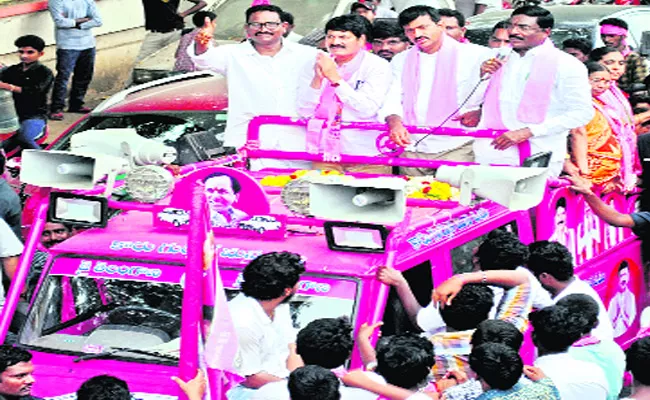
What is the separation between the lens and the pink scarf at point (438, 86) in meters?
8.59

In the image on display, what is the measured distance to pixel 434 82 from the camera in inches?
338

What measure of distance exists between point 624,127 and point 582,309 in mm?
3066

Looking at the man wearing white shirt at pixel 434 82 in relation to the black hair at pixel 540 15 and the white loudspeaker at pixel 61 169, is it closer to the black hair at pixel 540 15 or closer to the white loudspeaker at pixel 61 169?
the black hair at pixel 540 15

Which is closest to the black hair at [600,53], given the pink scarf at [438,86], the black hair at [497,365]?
the pink scarf at [438,86]

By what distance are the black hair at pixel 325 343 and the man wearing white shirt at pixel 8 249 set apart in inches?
106

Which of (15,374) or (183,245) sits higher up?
(183,245)

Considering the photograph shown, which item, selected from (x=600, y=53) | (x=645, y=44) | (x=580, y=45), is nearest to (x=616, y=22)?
(x=645, y=44)

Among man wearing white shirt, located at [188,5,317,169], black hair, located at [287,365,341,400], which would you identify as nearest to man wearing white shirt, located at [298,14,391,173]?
man wearing white shirt, located at [188,5,317,169]

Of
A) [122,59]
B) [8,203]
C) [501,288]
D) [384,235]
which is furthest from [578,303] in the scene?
[122,59]

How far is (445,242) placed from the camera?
6.49m

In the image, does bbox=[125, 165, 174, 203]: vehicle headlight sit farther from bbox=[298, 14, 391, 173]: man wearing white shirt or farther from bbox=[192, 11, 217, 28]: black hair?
bbox=[192, 11, 217, 28]: black hair

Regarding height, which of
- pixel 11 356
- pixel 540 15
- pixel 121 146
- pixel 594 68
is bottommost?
pixel 11 356

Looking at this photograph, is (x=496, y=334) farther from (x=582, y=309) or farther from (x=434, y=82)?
(x=434, y=82)

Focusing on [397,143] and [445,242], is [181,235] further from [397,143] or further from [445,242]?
[397,143]
